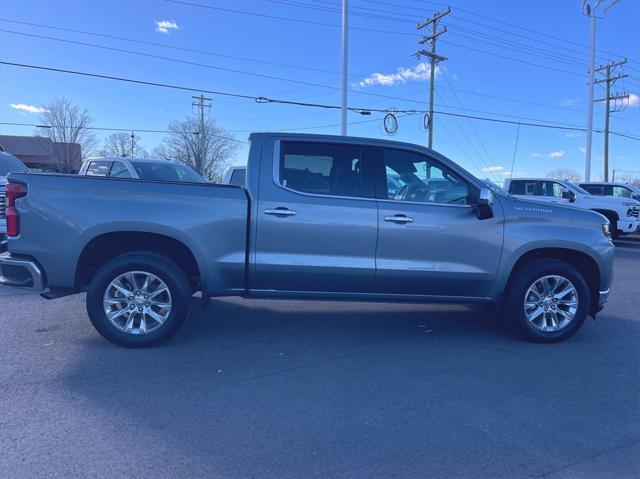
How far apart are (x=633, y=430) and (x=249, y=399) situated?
273 cm

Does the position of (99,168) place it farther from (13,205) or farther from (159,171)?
(13,205)

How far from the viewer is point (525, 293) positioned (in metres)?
5.07

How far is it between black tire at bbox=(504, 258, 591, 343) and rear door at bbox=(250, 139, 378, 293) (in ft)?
5.04

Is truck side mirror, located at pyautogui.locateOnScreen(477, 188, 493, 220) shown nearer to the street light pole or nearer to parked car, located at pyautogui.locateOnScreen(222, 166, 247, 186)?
parked car, located at pyautogui.locateOnScreen(222, 166, 247, 186)

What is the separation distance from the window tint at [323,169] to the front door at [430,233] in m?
0.23

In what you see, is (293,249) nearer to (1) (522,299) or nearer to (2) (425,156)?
(2) (425,156)

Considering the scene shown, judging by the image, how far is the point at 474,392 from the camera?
12.8 ft

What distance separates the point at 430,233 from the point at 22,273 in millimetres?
3878

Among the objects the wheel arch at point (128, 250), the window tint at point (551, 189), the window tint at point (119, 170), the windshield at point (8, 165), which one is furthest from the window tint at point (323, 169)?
the window tint at point (551, 189)

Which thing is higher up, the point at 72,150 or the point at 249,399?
the point at 72,150

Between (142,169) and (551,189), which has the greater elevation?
(551,189)

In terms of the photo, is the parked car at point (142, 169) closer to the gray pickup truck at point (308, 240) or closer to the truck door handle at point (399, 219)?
the gray pickup truck at point (308, 240)

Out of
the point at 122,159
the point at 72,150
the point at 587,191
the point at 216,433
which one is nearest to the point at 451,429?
the point at 216,433

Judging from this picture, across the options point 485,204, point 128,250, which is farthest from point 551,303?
point 128,250
